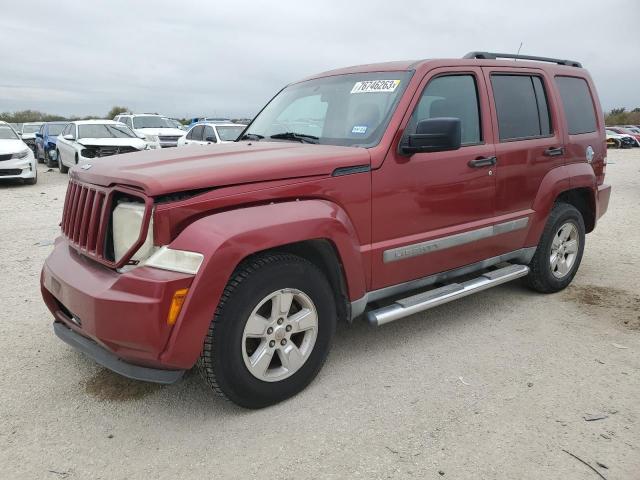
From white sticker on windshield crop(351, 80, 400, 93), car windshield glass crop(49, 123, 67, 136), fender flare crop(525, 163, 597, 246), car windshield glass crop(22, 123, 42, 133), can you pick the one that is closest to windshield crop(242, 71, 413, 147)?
white sticker on windshield crop(351, 80, 400, 93)

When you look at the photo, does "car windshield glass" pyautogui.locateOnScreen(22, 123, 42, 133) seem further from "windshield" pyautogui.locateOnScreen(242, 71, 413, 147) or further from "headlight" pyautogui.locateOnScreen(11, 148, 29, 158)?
"windshield" pyautogui.locateOnScreen(242, 71, 413, 147)

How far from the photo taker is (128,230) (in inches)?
105

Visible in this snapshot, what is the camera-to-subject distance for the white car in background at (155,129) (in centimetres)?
1851

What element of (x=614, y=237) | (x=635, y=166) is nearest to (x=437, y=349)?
(x=614, y=237)

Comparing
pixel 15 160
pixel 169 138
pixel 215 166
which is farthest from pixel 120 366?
pixel 169 138

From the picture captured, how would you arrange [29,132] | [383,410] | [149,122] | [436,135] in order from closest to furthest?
1. [383,410]
2. [436,135]
3. [149,122]
4. [29,132]

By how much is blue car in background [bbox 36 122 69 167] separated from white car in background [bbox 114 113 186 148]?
8.16ft

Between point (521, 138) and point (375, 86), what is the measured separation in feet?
4.55

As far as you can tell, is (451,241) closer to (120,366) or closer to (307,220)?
(307,220)

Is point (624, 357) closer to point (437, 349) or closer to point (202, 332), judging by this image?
point (437, 349)

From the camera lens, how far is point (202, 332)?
8.45ft

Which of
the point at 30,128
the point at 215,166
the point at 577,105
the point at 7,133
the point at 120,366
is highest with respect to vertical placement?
the point at 30,128

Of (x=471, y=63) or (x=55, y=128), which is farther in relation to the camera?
(x=55, y=128)

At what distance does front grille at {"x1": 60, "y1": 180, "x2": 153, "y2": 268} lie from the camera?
2.62 metres
